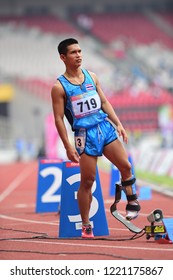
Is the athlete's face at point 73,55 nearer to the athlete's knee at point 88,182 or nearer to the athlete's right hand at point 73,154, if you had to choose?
the athlete's right hand at point 73,154

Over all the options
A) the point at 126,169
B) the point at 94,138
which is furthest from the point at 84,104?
the point at 126,169

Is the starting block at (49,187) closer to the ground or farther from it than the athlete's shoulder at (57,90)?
closer to the ground

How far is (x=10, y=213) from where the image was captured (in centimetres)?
1378

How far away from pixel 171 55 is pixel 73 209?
55547 millimetres

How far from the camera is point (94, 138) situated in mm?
8898

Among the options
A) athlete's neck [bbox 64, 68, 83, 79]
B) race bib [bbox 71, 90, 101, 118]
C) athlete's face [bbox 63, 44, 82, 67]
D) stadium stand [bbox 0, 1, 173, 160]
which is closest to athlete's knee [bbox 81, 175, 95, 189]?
race bib [bbox 71, 90, 101, 118]

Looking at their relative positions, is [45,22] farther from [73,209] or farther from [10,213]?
[73,209]

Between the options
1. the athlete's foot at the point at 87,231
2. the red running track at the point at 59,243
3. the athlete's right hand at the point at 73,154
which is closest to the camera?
the red running track at the point at 59,243

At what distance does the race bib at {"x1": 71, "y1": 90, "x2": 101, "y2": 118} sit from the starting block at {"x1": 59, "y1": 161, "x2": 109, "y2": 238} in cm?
79

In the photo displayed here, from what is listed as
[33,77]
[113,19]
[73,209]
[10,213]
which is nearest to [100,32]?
[113,19]

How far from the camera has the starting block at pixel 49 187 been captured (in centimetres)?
1371

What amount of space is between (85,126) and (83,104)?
0.23 m

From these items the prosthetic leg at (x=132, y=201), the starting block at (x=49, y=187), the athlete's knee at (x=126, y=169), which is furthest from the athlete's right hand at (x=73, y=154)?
the starting block at (x=49, y=187)

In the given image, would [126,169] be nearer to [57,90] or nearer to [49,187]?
[57,90]
